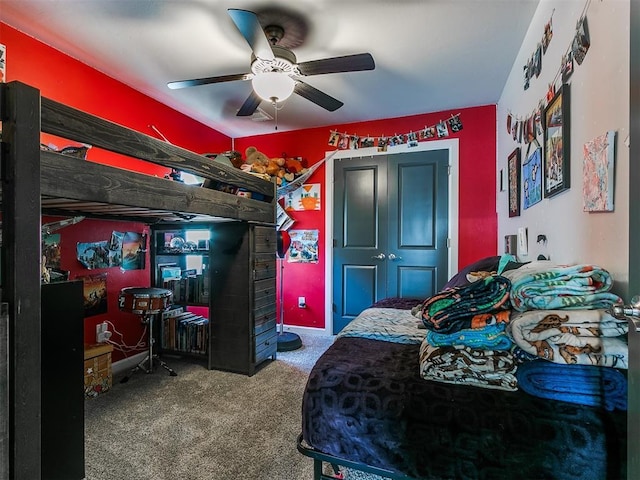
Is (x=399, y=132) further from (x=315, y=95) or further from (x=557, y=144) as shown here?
(x=557, y=144)

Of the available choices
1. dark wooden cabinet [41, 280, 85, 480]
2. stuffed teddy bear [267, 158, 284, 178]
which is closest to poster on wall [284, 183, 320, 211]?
stuffed teddy bear [267, 158, 284, 178]

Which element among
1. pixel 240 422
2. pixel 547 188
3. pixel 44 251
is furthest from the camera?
pixel 44 251

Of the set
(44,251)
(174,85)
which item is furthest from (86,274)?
(174,85)

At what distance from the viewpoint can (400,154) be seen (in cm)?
353

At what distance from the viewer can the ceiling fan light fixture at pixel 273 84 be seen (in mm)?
2021

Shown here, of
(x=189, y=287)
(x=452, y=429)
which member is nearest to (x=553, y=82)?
(x=452, y=429)

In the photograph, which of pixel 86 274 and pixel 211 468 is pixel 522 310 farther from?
pixel 86 274

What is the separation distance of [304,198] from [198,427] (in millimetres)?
2636

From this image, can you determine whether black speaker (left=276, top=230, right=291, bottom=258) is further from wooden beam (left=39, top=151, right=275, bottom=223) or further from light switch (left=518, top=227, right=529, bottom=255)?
light switch (left=518, top=227, right=529, bottom=255)

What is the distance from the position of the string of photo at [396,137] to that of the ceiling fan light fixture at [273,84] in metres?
1.73

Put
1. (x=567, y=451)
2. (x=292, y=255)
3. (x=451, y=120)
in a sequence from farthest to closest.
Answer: (x=292, y=255), (x=451, y=120), (x=567, y=451)

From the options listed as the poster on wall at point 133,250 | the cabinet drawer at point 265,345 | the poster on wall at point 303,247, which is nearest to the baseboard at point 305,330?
the poster on wall at point 303,247

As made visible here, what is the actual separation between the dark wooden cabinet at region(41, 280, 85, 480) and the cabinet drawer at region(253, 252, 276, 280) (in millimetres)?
1364

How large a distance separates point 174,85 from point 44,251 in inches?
56.0
